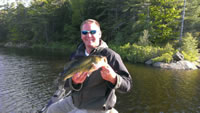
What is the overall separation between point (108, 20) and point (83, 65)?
36933 mm

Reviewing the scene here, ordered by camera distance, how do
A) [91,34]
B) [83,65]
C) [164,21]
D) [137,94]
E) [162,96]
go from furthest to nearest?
[164,21] → [137,94] → [162,96] → [91,34] → [83,65]

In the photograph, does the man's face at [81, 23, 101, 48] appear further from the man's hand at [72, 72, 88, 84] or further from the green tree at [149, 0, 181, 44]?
the green tree at [149, 0, 181, 44]

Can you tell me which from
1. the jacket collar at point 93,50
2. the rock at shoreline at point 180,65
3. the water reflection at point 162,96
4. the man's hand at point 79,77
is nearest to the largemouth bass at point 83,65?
the man's hand at point 79,77

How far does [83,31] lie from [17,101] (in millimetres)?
8962

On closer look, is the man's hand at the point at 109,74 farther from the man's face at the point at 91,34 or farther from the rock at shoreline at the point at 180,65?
the rock at shoreline at the point at 180,65

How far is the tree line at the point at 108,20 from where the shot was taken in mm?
29062

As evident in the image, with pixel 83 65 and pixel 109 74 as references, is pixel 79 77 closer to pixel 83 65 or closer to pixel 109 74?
pixel 83 65

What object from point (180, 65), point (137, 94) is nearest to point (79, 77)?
point (137, 94)

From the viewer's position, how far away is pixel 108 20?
3859cm

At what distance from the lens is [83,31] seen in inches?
123

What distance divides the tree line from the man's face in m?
23.4

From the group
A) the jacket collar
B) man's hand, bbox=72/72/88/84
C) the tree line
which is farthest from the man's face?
the tree line

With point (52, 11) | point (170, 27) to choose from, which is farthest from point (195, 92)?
point (52, 11)

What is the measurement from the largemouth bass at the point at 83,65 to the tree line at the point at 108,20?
23793 millimetres
